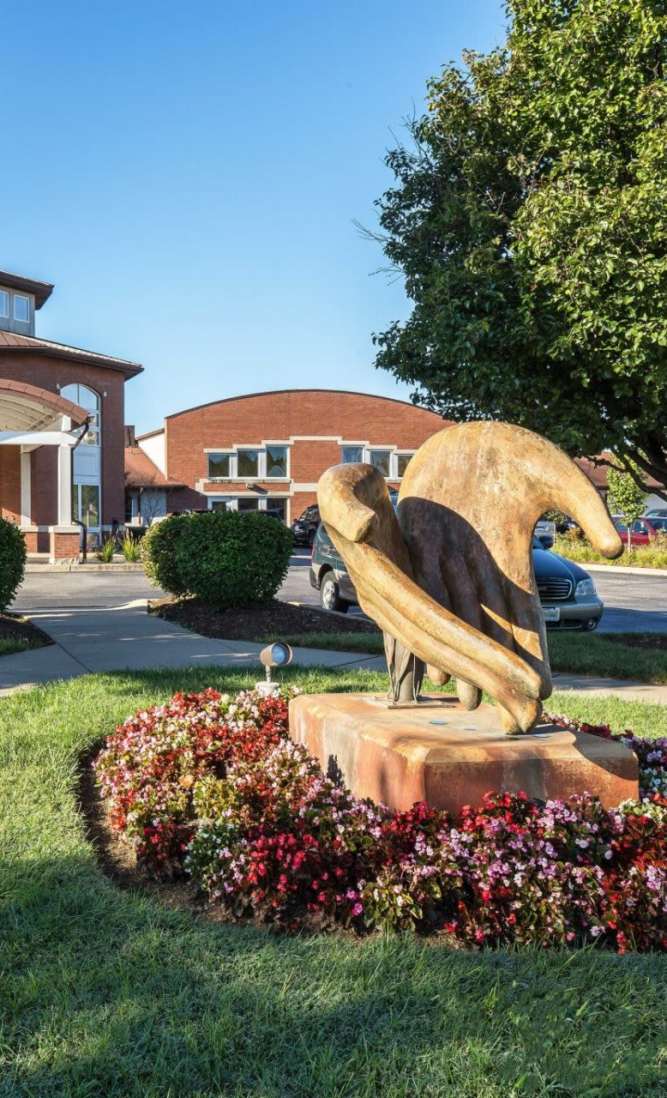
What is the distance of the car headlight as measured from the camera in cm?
1242

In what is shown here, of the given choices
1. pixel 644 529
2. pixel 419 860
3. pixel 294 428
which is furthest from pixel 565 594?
pixel 294 428

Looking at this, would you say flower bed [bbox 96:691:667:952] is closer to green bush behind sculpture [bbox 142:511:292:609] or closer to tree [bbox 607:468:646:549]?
green bush behind sculpture [bbox 142:511:292:609]

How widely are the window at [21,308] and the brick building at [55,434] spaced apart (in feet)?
0.12

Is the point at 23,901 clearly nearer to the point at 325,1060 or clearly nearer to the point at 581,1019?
the point at 325,1060

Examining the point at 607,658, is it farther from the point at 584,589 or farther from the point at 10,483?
the point at 10,483

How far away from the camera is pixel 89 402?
112 ft

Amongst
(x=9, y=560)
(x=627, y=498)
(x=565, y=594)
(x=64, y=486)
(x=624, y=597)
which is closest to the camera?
(x=9, y=560)

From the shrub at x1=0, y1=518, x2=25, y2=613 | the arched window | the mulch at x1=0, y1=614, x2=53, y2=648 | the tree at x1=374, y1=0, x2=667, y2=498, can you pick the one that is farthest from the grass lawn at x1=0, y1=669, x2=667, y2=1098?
the arched window

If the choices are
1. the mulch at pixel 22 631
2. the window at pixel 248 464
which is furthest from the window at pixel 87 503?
the mulch at pixel 22 631

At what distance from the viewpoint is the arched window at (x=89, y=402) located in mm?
33312

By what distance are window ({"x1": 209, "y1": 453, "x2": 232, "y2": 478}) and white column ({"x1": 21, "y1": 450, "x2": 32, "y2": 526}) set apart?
55.8 ft

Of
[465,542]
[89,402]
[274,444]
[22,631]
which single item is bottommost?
[22,631]

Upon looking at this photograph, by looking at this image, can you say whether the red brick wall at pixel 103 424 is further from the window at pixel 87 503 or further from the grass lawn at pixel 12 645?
the grass lawn at pixel 12 645

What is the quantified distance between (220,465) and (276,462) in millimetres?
2796
